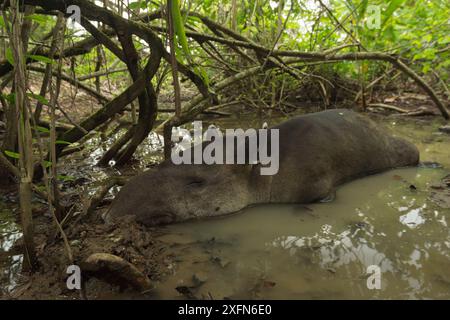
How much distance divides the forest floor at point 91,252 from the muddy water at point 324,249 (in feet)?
0.40

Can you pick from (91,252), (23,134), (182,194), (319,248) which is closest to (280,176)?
(182,194)

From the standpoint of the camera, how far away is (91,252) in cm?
228

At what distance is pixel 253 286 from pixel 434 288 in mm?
968

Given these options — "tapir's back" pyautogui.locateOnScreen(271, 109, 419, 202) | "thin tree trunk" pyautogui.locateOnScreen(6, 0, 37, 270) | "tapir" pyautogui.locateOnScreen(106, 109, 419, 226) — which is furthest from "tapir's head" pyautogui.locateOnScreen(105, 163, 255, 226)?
"thin tree trunk" pyautogui.locateOnScreen(6, 0, 37, 270)

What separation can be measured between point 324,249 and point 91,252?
1.47 m

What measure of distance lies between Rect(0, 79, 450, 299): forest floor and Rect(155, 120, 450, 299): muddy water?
12 cm

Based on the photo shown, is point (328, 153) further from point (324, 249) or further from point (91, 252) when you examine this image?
point (91, 252)

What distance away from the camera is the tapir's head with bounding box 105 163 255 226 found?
3.10 metres

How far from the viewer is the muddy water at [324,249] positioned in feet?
7.01

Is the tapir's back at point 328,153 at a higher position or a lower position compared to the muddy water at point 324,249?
higher

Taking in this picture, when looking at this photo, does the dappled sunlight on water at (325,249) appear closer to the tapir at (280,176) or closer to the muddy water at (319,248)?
the muddy water at (319,248)

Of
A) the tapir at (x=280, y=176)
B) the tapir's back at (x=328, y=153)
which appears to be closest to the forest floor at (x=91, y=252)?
the tapir at (x=280, y=176)
